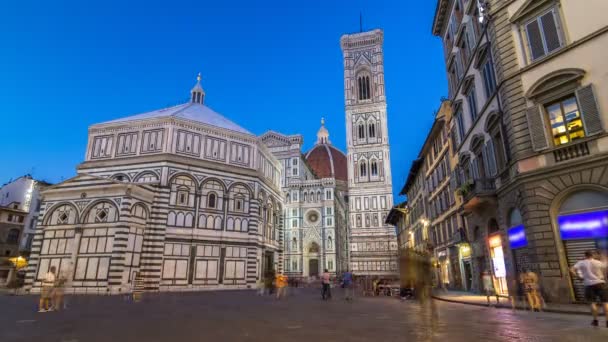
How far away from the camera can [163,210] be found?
30703mm

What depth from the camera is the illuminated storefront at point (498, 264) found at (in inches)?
702

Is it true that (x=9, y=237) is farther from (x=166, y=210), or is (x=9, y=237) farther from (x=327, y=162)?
(x=327, y=162)

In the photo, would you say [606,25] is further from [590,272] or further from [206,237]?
[206,237]

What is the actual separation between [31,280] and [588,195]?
116ft

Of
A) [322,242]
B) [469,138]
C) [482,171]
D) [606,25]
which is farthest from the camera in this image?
[322,242]

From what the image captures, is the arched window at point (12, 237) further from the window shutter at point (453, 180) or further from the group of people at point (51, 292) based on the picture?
the window shutter at point (453, 180)

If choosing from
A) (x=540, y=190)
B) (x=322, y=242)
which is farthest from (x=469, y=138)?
(x=322, y=242)

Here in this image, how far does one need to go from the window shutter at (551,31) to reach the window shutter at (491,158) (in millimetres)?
5013

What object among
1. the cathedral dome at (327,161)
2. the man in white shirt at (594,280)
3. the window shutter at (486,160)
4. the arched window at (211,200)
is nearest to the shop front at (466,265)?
the window shutter at (486,160)

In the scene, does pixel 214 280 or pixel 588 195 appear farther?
pixel 214 280

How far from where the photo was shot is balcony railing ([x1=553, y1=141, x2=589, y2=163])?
1311 centimetres

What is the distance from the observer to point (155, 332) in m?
8.04

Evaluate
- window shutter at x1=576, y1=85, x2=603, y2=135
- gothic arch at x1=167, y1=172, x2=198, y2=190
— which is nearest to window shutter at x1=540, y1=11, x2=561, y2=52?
window shutter at x1=576, y1=85, x2=603, y2=135

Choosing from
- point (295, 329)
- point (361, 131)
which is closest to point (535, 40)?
point (295, 329)
